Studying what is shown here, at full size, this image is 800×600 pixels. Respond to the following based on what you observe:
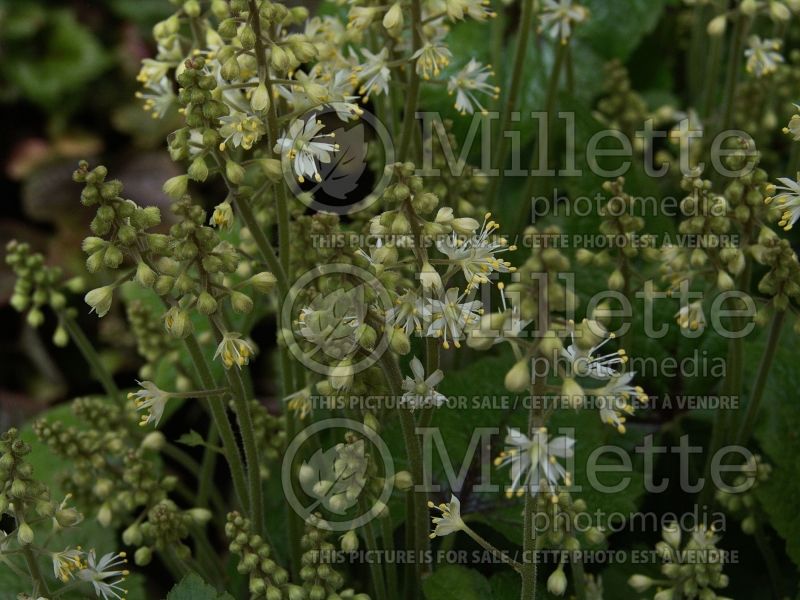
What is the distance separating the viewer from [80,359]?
4602 millimetres

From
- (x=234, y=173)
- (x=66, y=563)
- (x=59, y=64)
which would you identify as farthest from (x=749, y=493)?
(x=59, y=64)

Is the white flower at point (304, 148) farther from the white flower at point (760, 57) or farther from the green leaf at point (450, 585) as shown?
the white flower at point (760, 57)

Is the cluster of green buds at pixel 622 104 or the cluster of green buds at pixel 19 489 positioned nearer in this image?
the cluster of green buds at pixel 19 489

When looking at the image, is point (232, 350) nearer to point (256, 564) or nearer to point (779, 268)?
point (256, 564)

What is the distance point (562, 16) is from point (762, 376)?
1081 millimetres

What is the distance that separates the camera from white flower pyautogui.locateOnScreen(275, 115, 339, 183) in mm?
1893

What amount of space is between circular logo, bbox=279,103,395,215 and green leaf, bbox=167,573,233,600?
0.75 meters

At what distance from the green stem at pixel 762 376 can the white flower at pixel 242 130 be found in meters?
1.06

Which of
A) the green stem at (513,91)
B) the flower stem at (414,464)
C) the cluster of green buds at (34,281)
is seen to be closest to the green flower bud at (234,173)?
the flower stem at (414,464)

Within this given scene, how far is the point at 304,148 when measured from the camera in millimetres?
1925

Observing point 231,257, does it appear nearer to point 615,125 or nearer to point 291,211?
point 291,211

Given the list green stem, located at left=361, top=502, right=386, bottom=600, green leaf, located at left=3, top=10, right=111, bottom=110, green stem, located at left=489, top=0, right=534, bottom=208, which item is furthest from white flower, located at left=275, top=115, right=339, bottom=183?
green leaf, located at left=3, top=10, right=111, bottom=110

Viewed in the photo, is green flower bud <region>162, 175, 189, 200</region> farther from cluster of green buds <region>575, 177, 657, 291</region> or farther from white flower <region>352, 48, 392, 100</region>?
cluster of green buds <region>575, 177, 657, 291</region>

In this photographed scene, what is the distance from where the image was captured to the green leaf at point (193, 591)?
1865mm
